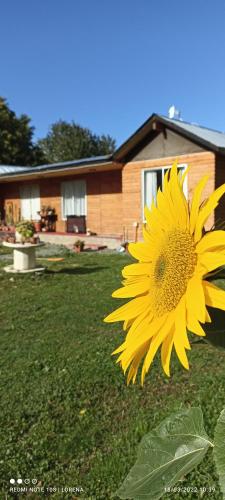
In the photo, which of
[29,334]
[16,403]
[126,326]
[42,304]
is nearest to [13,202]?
[42,304]

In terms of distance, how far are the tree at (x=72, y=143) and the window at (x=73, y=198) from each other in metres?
40.9

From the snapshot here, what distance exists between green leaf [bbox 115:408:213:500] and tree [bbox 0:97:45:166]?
45449 millimetres

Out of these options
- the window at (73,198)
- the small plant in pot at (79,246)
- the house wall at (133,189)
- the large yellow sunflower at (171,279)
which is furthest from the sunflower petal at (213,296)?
the window at (73,198)

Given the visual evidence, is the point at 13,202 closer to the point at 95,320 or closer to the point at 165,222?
the point at 95,320

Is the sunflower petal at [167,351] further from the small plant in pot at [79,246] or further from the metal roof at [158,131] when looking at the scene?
the small plant in pot at [79,246]

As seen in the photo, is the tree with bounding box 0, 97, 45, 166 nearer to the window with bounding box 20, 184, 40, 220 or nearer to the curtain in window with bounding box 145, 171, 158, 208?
the window with bounding box 20, 184, 40, 220

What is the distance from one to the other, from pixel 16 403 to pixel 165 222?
3.46m

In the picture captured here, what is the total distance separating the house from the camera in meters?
12.9

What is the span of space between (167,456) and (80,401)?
10.7 feet

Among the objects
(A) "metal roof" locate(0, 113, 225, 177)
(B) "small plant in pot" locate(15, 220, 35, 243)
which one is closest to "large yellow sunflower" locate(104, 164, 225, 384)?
(B) "small plant in pot" locate(15, 220, 35, 243)

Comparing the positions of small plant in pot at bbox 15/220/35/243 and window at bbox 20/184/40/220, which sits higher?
window at bbox 20/184/40/220

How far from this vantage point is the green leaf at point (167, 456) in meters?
0.60

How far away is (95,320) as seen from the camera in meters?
6.23

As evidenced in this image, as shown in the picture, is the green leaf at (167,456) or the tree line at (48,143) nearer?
the green leaf at (167,456)
